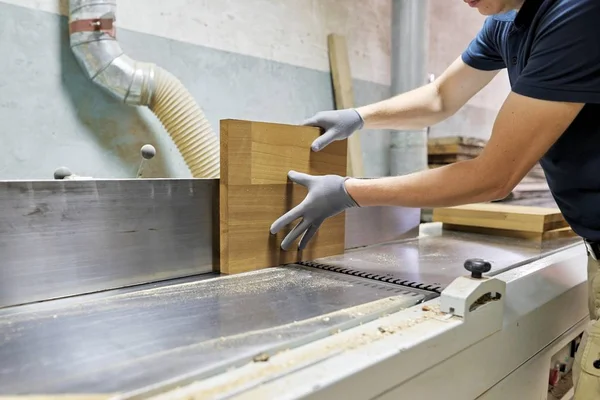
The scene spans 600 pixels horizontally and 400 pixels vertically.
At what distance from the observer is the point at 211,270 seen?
95 cm

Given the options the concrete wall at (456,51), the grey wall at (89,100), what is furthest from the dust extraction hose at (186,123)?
the concrete wall at (456,51)

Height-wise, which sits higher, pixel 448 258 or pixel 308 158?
pixel 308 158

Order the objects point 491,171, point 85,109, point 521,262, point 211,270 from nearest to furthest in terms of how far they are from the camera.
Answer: point 491,171 < point 211,270 < point 521,262 < point 85,109

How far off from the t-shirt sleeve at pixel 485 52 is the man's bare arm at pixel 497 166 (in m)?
0.44

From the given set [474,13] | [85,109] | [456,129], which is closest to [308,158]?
[85,109]

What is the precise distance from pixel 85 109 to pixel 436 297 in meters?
1.26

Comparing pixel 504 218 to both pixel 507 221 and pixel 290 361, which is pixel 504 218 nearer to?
pixel 507 221

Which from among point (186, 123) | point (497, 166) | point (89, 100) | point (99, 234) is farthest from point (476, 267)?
point (89, 100)

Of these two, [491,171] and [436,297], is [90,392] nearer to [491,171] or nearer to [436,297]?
[436,297]

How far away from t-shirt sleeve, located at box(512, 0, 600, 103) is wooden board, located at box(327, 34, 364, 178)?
4.95 ft

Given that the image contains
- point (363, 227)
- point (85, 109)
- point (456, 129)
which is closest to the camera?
point (363, 227)

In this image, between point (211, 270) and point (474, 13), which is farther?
point (474, 13)

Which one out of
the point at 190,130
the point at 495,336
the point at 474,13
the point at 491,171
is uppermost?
the point at 474,13

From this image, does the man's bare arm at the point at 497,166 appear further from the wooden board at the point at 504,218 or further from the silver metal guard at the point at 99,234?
the wooden board at the point at 504,218
